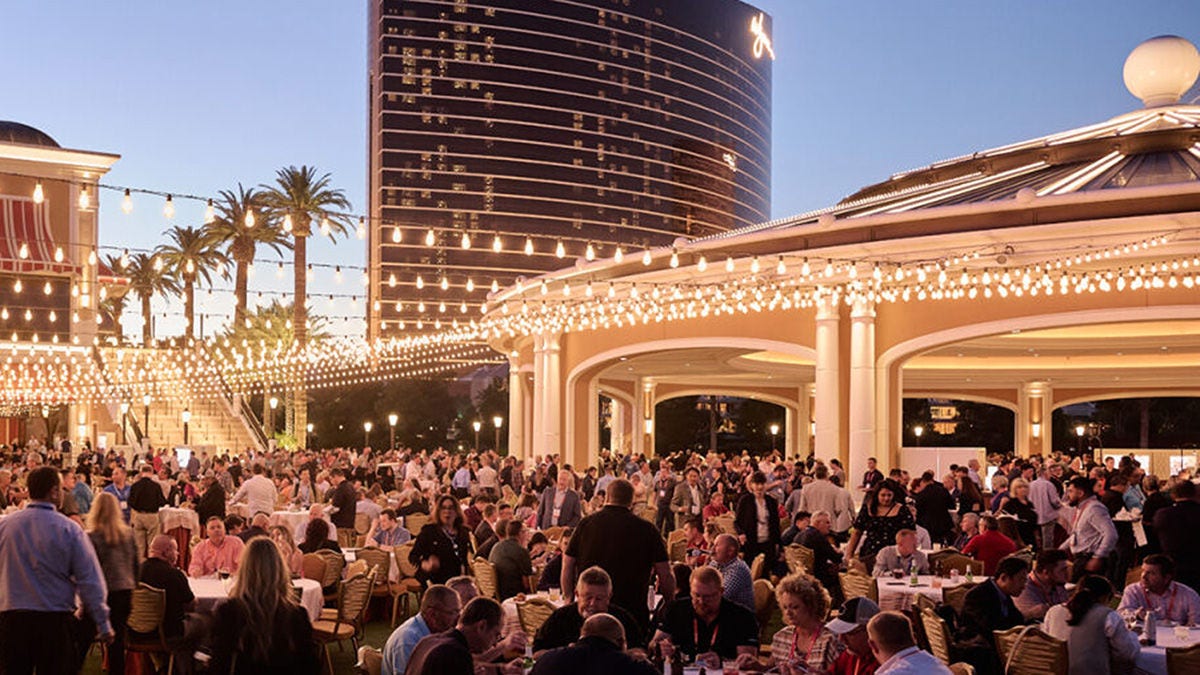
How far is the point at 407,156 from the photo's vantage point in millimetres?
123625

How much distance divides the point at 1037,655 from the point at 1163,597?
82.2 inches

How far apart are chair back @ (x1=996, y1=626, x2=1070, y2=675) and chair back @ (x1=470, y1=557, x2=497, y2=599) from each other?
470 cm

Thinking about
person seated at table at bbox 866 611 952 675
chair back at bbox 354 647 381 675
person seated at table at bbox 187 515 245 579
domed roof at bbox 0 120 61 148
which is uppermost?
domed roof at bbox 0 120 61 148

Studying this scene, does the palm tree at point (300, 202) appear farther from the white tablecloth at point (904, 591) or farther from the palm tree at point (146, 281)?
the white tablecloth at point (904, 591)

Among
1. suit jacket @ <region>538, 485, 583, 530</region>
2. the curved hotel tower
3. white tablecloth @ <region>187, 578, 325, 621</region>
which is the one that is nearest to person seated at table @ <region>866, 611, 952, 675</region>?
white tablecloth @ <region>187, 578, 325, 621</region>

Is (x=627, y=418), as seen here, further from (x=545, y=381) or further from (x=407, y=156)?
(x=407, y=156)

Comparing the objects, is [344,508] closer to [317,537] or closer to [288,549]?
[317,537]

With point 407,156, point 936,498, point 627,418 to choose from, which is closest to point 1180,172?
point 936,498

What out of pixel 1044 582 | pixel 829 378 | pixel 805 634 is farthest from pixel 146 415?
pixel 805 634

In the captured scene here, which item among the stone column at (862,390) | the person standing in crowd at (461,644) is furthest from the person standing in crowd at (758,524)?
the stone column at (862,390)

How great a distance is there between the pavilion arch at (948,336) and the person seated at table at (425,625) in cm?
1814

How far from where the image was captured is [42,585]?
7383 millimetres

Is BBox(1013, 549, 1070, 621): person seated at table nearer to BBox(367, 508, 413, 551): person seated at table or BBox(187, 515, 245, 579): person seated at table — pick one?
BBox(187, 515, 245, 579): person seated at table

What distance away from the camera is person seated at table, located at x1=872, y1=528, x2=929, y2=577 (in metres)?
11.8
